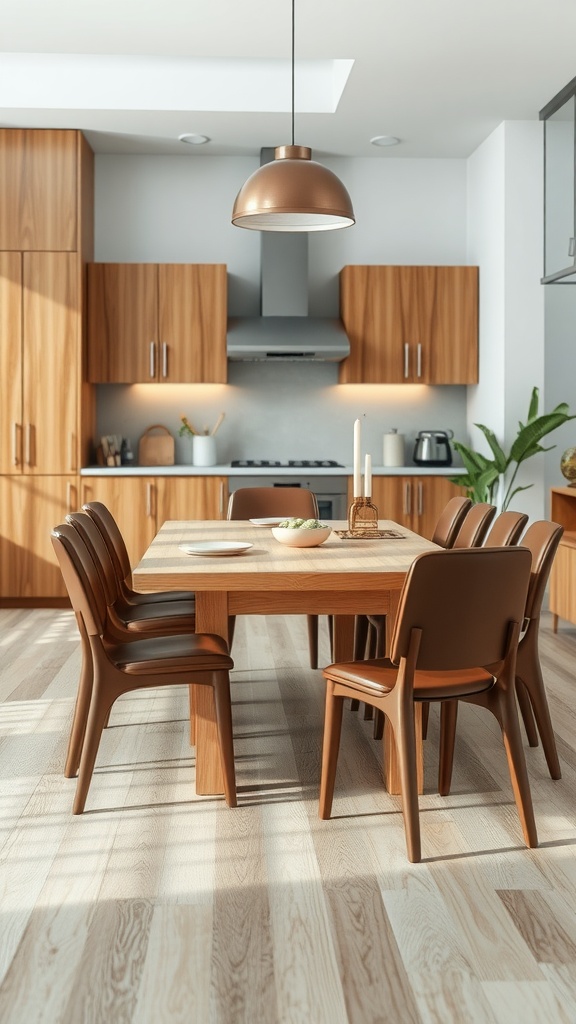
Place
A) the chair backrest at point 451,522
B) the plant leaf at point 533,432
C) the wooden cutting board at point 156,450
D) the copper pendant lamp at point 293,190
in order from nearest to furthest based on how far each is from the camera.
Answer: the copper pendant lamp at point 293,190 → the chair backrest at point 451,522 → the plant leaf at point 533,432 → the wooden cutting board at point 156,450

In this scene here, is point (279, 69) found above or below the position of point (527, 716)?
above

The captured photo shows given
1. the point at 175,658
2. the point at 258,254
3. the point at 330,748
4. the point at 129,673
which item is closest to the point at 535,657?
the point at 330,748

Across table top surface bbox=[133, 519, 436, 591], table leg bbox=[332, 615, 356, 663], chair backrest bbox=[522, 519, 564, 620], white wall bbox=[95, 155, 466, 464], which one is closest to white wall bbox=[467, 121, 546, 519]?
white wall bbox=[95, 155, 466, 464]

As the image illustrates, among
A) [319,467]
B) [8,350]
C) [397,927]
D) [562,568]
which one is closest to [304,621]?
[319,467]

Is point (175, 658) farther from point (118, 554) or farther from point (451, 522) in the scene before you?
point (451, 522)

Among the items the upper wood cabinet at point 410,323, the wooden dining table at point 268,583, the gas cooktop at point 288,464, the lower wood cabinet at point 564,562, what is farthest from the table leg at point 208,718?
the upper wood cabinet at point 410,323

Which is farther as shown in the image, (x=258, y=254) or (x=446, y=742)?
(x=258, y=254)

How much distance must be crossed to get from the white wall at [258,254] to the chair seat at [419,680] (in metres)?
4.23

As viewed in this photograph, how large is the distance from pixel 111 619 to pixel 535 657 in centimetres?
146

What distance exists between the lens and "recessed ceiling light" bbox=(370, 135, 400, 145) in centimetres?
635

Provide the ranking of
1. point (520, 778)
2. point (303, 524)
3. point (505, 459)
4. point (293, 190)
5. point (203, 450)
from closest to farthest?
point (520, 778) < point (293, 190) < point (303, 524) < point (505, 459) < point (203, 450)

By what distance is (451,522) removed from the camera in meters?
4.25

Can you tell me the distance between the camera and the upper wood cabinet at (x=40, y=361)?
6223mm

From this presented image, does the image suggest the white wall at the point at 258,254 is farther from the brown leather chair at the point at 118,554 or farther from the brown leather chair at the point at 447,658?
the brown leather chair at the point at 447,658
